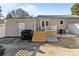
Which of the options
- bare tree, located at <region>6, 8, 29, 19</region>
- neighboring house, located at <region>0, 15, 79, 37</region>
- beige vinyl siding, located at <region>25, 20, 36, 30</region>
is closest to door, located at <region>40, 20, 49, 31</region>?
neighboring house, located at <region>0, 15, 79, 37</region>

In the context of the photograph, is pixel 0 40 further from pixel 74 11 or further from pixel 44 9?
pixel 74 11

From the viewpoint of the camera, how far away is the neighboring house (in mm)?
4094

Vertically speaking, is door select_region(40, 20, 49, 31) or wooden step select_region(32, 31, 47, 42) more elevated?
door select_region(40, 20, 49, 31)

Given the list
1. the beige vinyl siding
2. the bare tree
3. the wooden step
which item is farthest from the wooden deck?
the bare tree

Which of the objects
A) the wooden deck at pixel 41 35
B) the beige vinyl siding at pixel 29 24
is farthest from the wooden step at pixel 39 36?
the beige vinyl siding at pixel 29 24

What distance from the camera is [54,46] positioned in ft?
13.7

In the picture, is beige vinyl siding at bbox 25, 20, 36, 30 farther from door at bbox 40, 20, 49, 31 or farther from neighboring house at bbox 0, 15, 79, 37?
door at bbox 40, 20, 49, 31

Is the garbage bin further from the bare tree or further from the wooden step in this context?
the bare tree

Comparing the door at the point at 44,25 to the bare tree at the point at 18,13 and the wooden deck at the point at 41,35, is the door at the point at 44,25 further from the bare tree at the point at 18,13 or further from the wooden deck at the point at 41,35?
the bare tree at the point at 18,13

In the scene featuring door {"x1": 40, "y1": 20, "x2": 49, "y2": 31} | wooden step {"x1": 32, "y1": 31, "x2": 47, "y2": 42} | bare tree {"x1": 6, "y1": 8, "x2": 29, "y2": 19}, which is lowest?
wooden step {"x1": 32, "y1": 31, "x2": 47, "y2": 42}

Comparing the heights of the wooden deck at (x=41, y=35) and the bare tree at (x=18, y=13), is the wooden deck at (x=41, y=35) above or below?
below

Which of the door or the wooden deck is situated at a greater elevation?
the door

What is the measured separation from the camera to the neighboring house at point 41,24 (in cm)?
409

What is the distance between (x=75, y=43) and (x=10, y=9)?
122cm
